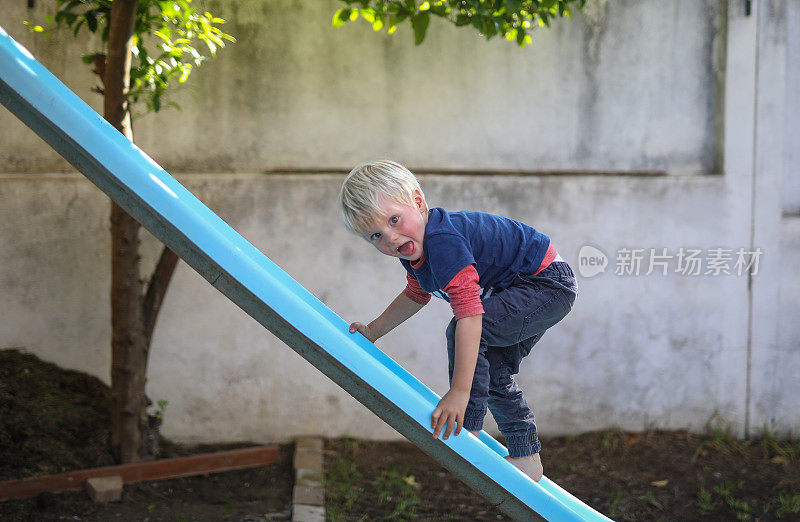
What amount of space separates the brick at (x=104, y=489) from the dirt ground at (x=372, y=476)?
0.13 ft

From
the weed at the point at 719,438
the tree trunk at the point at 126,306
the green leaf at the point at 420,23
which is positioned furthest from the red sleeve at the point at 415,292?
the weed at the point at 719,438

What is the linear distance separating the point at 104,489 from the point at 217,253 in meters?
2.06

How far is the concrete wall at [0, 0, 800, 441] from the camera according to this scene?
13.6ft

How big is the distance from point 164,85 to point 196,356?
1.59 m

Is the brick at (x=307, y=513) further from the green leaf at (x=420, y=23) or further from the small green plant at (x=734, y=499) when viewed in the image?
the green leaf at (x=420, y=23)

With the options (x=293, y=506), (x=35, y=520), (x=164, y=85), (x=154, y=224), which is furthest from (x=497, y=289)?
(x=35, y=520)

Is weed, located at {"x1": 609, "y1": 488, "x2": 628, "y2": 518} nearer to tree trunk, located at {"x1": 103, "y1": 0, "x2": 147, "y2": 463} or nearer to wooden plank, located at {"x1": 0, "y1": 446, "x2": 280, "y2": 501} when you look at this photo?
wooden plank, located at {"x1": 0, "y1": 446, "x2": 280, "y2": 501}

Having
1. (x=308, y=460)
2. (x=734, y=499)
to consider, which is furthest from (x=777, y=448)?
(x=308, y=460)

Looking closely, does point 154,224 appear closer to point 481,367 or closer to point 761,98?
point 481,367

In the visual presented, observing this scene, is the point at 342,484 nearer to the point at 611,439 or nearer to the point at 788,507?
the point at 611,439

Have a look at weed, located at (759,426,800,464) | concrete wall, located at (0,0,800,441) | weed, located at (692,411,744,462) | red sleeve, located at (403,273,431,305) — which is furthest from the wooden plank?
weed, located at (759,426,800,464)

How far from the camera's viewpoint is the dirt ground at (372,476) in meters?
3.47

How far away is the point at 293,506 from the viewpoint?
3430 mm

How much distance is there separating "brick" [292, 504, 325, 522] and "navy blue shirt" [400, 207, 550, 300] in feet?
5.18
